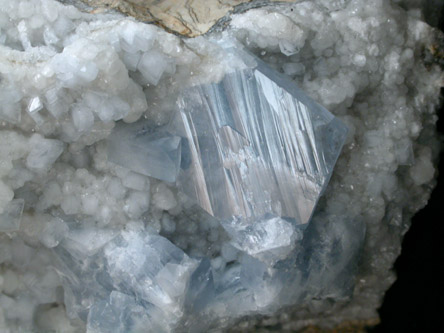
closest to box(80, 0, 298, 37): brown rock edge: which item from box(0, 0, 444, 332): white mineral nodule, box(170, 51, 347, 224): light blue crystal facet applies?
box(0, 0, 444, 332): white mineral nodule

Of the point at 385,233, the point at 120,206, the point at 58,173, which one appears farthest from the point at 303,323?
the point at 58,173

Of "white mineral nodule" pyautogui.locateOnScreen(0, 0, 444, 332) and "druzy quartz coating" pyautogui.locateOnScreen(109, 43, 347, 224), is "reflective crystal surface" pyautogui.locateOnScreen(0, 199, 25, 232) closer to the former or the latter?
"white mineral nodule" pyautogui.locateOnScreen(0, 0, 444, 332)

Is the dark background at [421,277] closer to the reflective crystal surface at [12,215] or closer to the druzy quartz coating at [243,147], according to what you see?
Answer: the druzy quartz coating at [243,147]

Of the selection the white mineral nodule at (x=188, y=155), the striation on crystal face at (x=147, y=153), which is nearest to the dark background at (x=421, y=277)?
the white mineral nodule at (x=188, y=155)

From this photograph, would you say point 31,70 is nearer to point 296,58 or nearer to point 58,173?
point 58,173

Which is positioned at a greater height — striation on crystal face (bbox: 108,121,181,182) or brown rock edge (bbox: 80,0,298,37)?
brown rock edge (bbox: 80,0,298,37)
